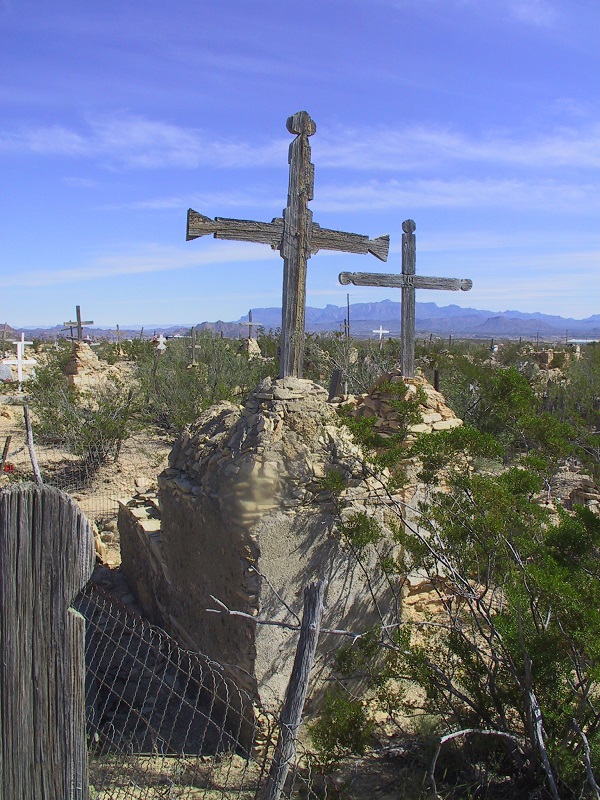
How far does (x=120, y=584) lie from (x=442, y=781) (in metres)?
4.21

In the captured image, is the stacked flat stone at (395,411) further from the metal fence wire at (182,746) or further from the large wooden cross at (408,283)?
the metal fence wire at (182,746)

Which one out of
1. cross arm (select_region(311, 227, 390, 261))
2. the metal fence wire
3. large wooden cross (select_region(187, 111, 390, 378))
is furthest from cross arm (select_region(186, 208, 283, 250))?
the metal fence wire

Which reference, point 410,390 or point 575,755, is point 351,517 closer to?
point 575,755

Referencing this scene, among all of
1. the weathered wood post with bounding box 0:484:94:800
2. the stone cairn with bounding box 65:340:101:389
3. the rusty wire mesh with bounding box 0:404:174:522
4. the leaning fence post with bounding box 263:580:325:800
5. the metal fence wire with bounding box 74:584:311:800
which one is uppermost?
the stone cairn with bounding box 65:340:101:389

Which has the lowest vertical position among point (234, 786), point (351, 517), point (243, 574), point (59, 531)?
point (234, 786)

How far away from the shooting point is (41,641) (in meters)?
1.94

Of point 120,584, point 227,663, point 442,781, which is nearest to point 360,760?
point 442,781

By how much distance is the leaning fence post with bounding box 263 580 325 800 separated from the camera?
2.79 m

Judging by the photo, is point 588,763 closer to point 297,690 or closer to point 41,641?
point 297,690

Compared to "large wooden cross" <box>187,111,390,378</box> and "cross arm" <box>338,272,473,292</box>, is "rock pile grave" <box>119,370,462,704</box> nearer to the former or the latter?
"large wooden cross" <box>187,111,390,378</box>

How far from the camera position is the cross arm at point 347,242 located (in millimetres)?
5877

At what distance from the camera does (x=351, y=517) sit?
167 inches

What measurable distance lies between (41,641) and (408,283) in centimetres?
629

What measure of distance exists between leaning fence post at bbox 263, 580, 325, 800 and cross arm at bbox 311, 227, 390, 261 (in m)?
3.77
